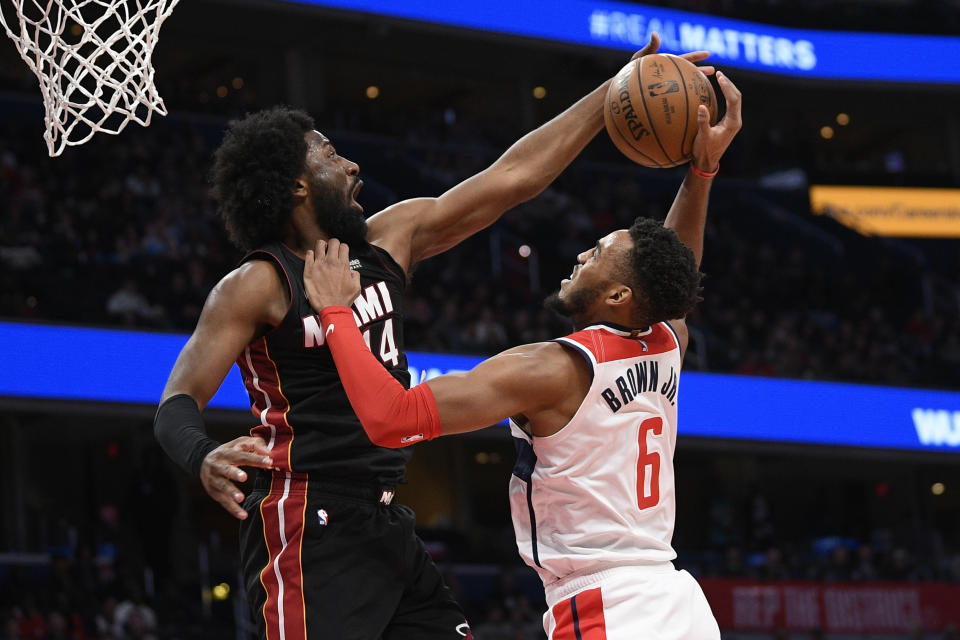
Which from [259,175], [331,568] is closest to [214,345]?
[259,175]

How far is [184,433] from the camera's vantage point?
3.19 metres

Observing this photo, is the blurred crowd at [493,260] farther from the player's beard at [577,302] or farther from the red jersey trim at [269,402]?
the red jersey trim at [269,402]

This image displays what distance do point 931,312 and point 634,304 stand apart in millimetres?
16956

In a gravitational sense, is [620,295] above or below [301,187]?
below

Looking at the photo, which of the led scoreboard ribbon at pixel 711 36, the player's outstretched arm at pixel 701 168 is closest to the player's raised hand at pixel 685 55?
the player's outstretched arm at pixel 701 168

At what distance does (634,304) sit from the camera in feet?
11.4

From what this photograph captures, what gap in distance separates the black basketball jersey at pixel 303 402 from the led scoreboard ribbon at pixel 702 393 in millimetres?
7965

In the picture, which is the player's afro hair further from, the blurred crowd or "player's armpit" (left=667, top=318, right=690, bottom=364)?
the blurred crowd

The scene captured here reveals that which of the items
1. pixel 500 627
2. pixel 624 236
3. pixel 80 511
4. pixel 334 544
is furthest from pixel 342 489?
pixel 80 511

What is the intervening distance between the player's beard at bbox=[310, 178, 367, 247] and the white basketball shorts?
1167 mm

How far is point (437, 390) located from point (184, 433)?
25.2 inches

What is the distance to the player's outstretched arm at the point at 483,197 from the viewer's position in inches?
153

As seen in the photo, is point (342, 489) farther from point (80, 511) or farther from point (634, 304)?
point (80, 511)

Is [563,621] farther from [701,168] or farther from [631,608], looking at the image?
[701,168]
